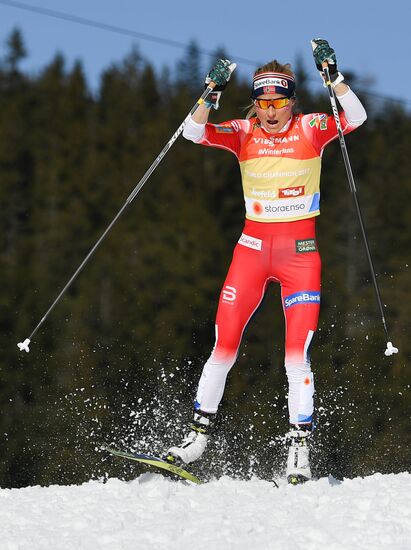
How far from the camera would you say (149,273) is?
48.8m

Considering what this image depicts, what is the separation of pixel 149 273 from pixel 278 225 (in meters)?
43.5

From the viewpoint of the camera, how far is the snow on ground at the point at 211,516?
3811 millimetres

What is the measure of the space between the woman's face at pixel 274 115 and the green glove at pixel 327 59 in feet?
1.02

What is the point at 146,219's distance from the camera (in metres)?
53.8

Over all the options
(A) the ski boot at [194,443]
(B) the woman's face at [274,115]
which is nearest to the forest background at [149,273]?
(A) the ski boot at [194,443]

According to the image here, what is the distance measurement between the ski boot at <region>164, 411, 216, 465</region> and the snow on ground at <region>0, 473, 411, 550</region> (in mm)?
253

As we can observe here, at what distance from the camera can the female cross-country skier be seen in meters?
5.29

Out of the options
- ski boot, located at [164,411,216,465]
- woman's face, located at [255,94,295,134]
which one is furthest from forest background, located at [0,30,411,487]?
woman's face, located at [255,94,295,134]

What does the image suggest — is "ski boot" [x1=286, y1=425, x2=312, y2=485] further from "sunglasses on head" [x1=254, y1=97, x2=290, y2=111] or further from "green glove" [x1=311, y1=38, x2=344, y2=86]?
"green glove" [x1=311, y1=38, x2=344, y2=86]

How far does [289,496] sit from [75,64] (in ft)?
202

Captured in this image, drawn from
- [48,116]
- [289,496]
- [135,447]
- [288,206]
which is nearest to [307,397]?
[289,496]

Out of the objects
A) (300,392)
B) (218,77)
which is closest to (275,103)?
(218,77)

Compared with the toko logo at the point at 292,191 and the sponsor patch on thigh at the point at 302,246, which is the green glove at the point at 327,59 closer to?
the toko logo at the point at 292,191

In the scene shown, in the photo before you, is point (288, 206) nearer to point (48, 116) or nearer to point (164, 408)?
point (164, 408)
